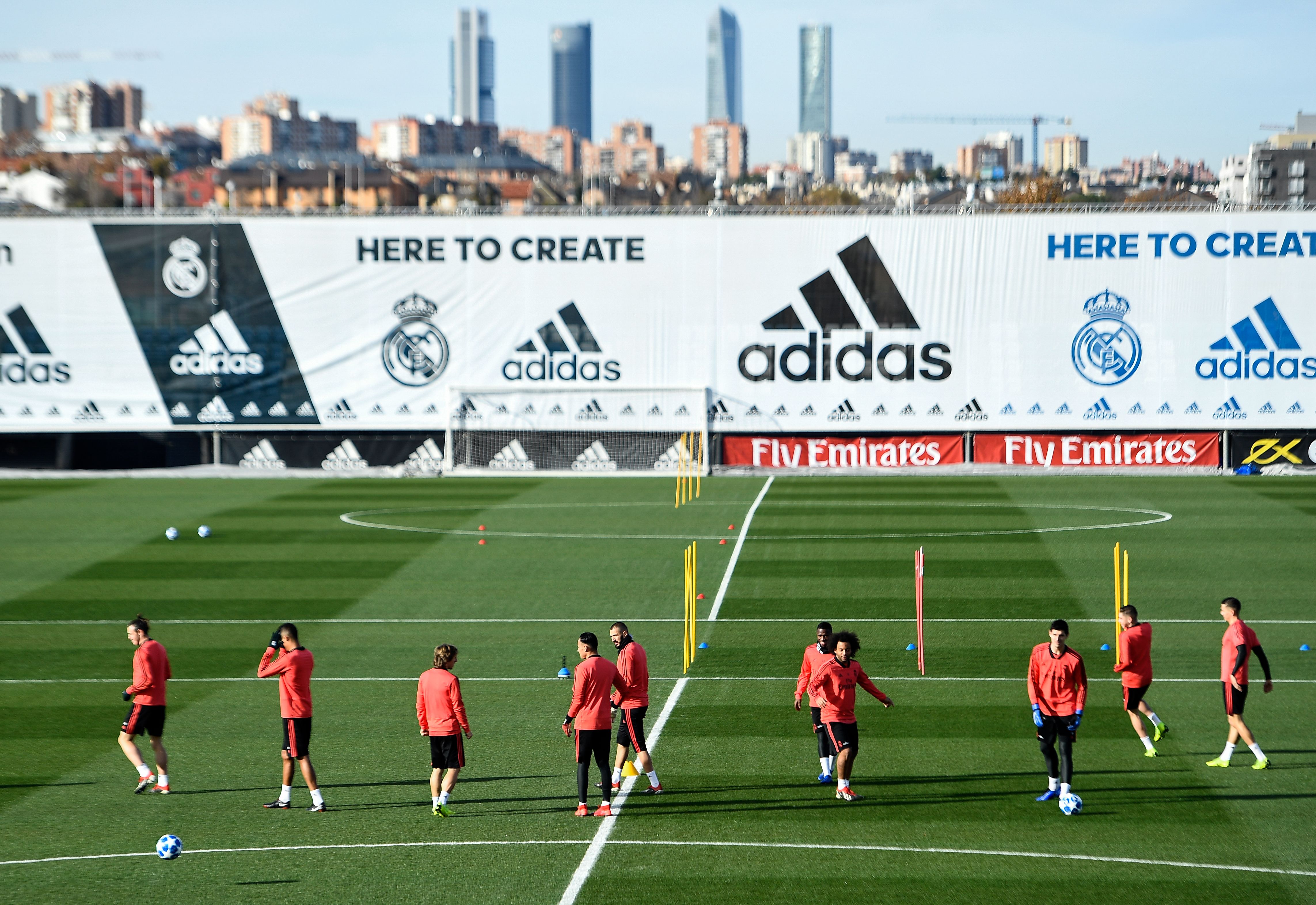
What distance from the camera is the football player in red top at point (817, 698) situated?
45.7 feet

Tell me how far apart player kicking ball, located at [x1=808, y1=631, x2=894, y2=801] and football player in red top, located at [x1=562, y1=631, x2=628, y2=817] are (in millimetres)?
2129

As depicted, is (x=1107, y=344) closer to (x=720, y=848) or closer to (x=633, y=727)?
(x=633, y=727)

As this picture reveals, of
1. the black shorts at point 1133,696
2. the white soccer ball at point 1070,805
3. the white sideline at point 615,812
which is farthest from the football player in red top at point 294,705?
the black shorts at point 1133,696

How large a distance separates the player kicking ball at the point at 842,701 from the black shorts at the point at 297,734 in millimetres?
5078

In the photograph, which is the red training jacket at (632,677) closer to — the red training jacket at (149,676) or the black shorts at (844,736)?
the black shorts at (844,736)

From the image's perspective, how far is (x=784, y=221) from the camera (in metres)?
42.4

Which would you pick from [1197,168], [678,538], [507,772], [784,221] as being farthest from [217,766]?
[1197,168]

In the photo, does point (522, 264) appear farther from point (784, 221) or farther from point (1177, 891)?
point (1177, 891)

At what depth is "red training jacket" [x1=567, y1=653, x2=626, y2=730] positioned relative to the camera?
13.1 meters

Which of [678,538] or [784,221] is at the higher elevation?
[784,221]

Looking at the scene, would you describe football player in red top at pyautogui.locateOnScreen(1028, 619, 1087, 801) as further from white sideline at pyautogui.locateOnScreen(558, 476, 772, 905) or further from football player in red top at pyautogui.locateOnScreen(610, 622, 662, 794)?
white sideline at pyautogui.locateOnScreen(558, 476, 772, 905)

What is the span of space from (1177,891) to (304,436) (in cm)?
3574

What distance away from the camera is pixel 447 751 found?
13.0 metres

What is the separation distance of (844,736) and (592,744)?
2.52m
